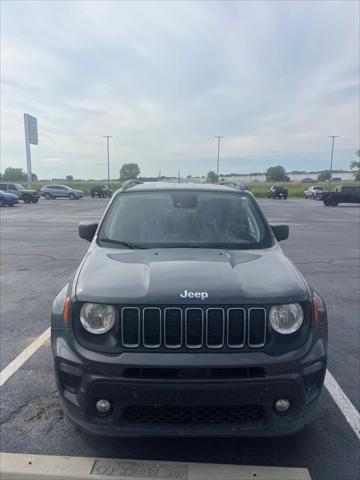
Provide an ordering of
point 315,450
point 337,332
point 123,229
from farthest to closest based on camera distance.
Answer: point 337,332
point 123,229
point 315,450

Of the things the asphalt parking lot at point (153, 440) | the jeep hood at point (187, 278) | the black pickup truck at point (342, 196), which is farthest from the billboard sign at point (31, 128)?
the jeep hood at point (187, 278)

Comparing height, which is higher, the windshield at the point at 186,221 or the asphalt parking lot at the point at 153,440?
the windshield at the point at 186,221

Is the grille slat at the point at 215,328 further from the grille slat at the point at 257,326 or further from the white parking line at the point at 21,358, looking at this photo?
the white parking line at the point at 21,358

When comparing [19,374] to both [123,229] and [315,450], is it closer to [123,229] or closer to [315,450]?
[123,229]

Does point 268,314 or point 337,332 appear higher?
point 268,314

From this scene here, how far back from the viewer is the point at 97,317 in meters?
2.70

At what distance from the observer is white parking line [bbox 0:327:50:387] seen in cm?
405

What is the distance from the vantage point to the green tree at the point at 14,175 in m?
121

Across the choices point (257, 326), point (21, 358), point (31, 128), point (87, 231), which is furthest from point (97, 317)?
point (31, 128)

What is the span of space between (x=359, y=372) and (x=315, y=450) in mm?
1419

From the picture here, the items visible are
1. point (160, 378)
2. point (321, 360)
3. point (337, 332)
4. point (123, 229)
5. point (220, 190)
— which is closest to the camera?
point (160, 378)

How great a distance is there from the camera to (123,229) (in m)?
4.02

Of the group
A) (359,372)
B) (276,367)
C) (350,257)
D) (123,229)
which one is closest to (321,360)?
(276,367)

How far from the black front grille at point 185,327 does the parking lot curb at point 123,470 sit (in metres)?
0.86
